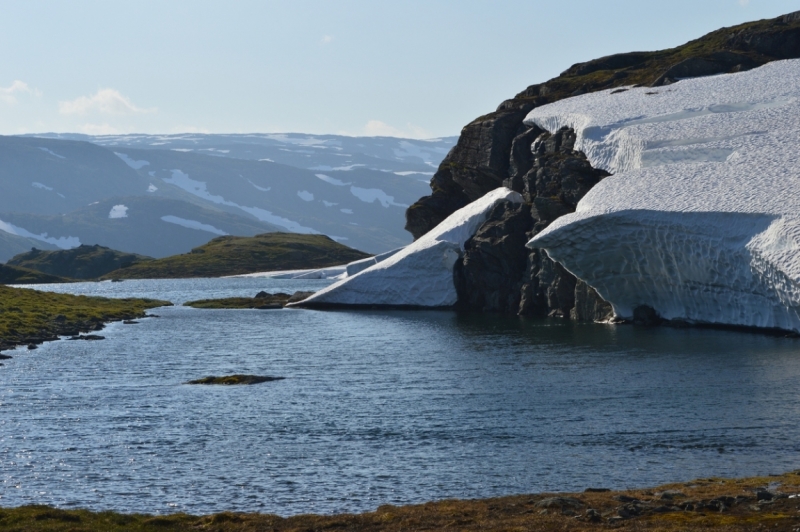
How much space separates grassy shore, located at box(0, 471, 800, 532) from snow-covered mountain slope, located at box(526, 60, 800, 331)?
119 ft

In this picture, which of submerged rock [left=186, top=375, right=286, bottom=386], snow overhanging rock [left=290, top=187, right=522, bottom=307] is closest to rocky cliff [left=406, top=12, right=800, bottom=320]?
snow overhanging rock [left=290, top=187, right=522, bottom=307]

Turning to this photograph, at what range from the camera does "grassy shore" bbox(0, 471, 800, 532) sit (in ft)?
80.3

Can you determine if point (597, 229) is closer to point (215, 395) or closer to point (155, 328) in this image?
point (215, 395)

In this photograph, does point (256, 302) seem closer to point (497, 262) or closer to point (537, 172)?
point (497, 262)

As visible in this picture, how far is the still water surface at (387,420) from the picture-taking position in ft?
102

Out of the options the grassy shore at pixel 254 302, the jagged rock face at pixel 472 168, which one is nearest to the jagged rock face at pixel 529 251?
the jagged rock face at pixel 472 168

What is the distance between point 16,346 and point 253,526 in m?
51.9

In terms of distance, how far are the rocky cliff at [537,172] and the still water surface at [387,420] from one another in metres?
20.6

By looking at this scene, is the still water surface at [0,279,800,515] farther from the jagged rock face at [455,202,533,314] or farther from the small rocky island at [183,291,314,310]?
the small rocky island at [183,291,314,310]

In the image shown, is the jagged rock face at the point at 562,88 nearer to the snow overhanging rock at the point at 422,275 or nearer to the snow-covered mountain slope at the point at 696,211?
the snow overhanging rock at the point at 422,275

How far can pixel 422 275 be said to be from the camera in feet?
336

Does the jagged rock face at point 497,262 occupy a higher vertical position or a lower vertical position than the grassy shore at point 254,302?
higher

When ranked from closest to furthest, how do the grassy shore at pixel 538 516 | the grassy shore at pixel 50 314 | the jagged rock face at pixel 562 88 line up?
the grassy shore at pixel 538 516 < the grassy shore at pixel 50 314 < the jagged rock face at pixel 562 88

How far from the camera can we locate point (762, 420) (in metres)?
38.6
